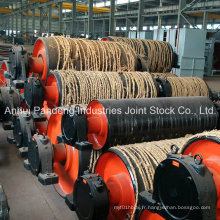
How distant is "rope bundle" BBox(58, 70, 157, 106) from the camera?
125 inches

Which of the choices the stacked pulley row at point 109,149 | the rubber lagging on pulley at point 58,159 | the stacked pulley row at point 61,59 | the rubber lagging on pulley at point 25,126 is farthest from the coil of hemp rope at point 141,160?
the stacked pulley row at point 61,59

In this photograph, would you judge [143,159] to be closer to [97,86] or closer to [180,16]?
[97,86]

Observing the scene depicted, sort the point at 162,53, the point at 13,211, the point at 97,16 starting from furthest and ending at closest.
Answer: the point at 97,16
the point at 162,53
the point at 13,211

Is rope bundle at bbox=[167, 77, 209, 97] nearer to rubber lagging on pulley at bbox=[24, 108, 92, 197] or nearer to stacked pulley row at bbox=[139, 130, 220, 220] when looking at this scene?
rubber lagging on pulley at bbox=[24, 108, 92, 197]

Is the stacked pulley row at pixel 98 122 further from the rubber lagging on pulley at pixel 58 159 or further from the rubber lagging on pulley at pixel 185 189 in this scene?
the rubber lagging on pulley at pixel 185 189

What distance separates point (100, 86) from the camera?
325cm

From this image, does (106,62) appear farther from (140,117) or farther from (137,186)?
(137,186)

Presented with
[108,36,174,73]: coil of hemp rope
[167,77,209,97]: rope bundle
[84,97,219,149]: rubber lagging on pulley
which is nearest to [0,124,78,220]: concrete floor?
[84,97,219,149]: rubber lagging on pulley

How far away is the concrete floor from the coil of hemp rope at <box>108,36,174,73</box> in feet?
11.0

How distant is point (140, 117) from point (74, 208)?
97 centimetres

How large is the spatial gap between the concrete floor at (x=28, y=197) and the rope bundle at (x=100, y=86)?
3.41 feet

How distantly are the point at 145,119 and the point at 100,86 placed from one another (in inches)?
34.7

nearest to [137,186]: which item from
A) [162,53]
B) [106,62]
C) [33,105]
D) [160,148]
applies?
[160,148]

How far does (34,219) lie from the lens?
2.68 m
